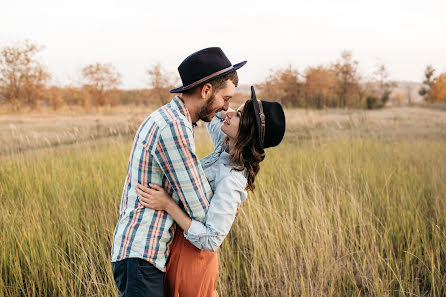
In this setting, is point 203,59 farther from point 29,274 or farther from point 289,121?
point 289,121

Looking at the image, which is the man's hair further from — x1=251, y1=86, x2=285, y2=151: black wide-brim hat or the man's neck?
x1=251, y1=86, x2=285, y2=151: black wide-brim hat

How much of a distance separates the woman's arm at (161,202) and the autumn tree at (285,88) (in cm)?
670

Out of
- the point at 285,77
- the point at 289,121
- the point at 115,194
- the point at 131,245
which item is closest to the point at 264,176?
the point at 115,194

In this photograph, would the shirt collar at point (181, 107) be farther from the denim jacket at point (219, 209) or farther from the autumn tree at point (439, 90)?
the autumn tree at point (439, 90)

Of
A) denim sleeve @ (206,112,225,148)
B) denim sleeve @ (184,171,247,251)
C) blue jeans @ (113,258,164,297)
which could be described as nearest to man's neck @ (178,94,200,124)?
denim sleeve @ (184,171,247,251)

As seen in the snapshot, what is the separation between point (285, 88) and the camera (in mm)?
11953

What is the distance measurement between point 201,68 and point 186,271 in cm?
94

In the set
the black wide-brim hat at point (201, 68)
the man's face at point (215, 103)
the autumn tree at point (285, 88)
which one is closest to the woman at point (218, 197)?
the man's face at point (215, 103)

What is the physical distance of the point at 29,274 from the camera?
8.70 ft

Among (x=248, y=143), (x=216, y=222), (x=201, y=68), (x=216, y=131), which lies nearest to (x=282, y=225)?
(x=216, y=131)

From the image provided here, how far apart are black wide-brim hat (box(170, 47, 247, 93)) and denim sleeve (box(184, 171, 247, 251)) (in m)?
0.49

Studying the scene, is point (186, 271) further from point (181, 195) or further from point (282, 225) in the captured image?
point (282, 225)

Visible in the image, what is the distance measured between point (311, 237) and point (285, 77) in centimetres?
920

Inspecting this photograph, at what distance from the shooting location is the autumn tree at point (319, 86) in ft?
41.7
